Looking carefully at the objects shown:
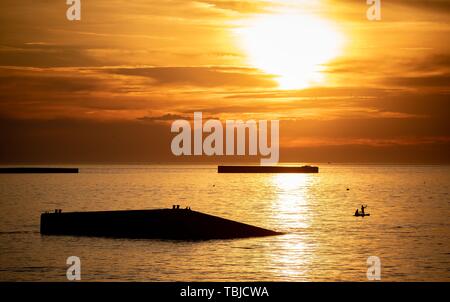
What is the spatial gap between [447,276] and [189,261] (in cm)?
1707

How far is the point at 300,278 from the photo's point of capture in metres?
41.3

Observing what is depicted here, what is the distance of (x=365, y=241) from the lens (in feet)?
205

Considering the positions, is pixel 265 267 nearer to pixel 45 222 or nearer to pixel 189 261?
pixel 189 261

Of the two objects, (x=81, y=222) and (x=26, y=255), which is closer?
(x=26, y=255)

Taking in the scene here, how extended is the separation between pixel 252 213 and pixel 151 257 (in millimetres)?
47475

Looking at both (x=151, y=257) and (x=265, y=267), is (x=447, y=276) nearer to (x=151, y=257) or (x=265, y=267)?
(x=265, y=267)
